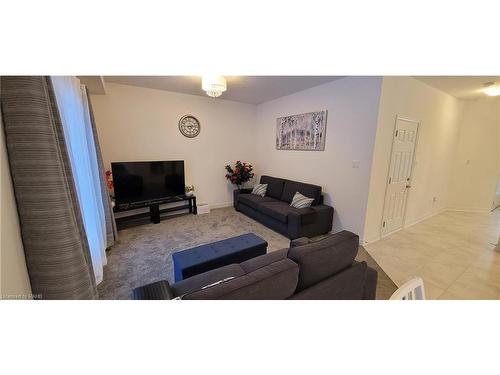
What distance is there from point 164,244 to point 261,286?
2.34 metres

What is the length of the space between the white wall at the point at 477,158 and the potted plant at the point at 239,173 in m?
4.84

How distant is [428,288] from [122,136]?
481cm

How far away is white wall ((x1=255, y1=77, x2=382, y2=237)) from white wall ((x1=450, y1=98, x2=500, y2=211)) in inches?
136

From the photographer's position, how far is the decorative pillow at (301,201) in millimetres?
3174

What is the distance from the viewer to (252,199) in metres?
3.87

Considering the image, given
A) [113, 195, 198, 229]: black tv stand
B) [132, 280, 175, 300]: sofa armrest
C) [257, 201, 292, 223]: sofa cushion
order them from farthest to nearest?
[113, 195, 198, 229]: black tv stand → [257, 201, 292, 223]: sofa cushion → [132, 280, 175, 300]: sofa armrest

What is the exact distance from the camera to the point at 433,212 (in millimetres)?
4199

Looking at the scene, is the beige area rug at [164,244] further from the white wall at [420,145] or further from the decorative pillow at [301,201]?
the white wall at [420,145]

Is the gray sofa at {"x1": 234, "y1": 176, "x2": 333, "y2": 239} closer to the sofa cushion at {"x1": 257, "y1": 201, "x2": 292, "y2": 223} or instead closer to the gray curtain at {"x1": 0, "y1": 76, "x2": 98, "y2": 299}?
the sofa cushion at {"x1": 257, "y1": 201, "x2": 292, "y2": 223}

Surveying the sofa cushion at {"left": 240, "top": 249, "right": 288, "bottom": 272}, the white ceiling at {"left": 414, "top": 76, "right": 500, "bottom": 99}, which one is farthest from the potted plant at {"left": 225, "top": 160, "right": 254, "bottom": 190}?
the white ceiling at {"left": 414, "top": 76, "right": 500, "bottom": 99}

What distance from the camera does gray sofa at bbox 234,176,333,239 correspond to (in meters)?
2.91

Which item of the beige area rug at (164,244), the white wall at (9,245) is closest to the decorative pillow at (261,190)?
the beige area rug at (164,244)
